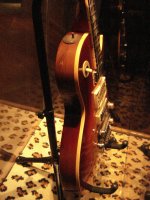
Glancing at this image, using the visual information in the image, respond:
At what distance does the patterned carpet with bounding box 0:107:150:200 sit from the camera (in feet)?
4.40

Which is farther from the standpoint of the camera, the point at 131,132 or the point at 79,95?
the point at 131,132

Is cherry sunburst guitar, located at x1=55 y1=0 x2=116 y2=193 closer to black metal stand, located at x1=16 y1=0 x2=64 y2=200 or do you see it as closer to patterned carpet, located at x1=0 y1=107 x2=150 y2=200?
black metal stand, located at x1=16 y1=0 x2=64 y2=200

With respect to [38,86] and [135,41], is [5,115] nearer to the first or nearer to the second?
[38,86]

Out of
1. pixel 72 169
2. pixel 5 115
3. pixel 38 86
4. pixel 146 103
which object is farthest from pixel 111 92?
pixel 72 169

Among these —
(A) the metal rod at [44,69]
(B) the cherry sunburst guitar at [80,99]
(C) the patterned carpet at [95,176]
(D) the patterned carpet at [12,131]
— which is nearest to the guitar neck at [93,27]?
(B) the cherry sunburst guitar at [80,99]

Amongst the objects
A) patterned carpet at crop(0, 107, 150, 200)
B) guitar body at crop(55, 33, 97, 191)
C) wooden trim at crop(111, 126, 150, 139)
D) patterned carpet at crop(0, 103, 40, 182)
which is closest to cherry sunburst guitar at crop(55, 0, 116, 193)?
guitar body at crop(55, 33, 97, 191)

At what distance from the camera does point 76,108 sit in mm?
1005

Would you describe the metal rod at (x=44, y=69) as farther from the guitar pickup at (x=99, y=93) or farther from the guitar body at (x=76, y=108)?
the guitar pickup at (x=99, y=93)

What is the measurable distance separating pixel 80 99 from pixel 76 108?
6cm

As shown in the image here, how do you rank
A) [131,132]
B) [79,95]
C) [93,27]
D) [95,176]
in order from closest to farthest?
[79,95], [93,27], [95,176], [131,132]

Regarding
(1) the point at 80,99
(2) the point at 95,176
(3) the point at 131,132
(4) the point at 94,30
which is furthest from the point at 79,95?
(3) the point at 131,132

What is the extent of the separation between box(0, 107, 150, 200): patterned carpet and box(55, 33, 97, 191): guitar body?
247mm

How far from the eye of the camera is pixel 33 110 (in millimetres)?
1886

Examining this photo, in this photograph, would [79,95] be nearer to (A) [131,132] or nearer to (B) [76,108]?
(B) [76,108]
